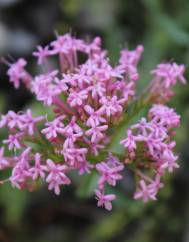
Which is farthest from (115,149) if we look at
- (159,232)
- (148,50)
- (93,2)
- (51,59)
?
(93,2)

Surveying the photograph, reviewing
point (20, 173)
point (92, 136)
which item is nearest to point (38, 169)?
point (20, 173)

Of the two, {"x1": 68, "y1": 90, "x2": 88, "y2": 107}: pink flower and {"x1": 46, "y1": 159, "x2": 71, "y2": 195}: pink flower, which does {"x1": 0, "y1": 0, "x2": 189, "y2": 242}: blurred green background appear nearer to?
{"x1": 46, "y1": 159, "x2": 71, "y2": 195}: pink flower

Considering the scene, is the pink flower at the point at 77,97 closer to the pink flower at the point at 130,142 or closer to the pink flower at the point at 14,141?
the pink flower at the point at 130,142

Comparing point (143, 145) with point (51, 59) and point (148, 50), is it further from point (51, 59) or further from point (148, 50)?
point (51, 59)

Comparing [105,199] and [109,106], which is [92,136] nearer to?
[109,106]

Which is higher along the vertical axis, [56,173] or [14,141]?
[14,141]

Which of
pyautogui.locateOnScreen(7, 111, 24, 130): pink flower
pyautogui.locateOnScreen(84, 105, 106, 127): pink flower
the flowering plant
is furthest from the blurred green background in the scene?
pyautogui.locateOnScreen(84, 105, 106, 127): pink flower

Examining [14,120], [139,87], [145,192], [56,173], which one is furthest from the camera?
[139,87]

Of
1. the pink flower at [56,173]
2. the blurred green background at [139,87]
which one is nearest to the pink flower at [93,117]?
the pink flower at [56,173]
